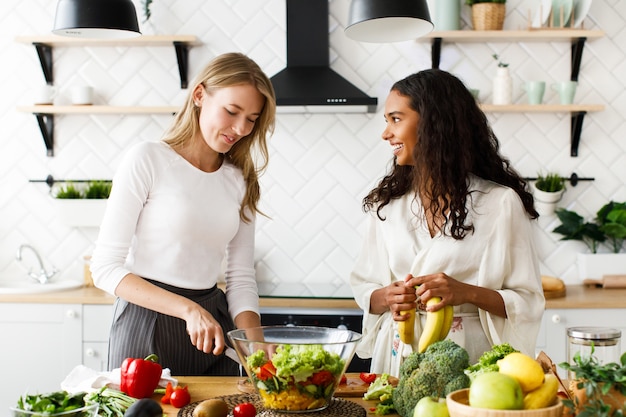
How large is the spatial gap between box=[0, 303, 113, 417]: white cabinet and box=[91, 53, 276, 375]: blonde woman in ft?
4.59

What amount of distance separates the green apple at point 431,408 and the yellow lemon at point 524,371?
0.41 ft

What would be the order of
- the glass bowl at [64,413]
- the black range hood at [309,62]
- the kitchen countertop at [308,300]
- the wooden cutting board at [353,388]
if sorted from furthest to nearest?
1. the black range hood at [309,62]
2. the kitchen countertop at [308,300]
3. the wooden cutting board at [353,388]
4. the glass bowl at [64,413]

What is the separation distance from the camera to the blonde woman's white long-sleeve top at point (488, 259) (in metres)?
2.12

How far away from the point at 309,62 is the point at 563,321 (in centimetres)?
179

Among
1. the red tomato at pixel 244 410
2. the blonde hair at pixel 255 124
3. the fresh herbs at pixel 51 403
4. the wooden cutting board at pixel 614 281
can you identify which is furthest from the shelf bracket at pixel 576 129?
the fresh herbs at pixel 51 403

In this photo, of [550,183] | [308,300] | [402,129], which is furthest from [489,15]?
[402,129]

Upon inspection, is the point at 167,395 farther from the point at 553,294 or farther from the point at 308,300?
the point at 553,294

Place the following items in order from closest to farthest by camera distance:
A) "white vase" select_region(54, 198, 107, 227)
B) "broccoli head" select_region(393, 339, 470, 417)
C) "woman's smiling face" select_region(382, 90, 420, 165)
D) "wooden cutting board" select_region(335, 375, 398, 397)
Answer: "broccoli head" select_region(393, 339, 470, 417) → "wooden cutting board" select_region(335, 375, 398, 397) → "woman's smiling face" select_region(382, 90, 420, 165) → "white vase" select_region(54, 198, 107, 227)

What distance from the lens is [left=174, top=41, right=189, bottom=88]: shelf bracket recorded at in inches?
153

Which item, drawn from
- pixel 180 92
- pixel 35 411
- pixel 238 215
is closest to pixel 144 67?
pixel 180 92

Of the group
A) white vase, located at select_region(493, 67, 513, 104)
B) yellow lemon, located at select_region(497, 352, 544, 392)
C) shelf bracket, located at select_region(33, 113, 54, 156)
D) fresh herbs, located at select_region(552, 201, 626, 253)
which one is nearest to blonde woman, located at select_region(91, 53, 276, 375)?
yellow lemon, located at select_region(497, 352, 544, 392)

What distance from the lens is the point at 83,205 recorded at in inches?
153

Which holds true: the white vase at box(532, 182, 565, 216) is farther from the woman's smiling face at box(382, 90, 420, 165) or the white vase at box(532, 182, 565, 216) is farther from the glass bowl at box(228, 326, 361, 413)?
the glass bowl at box(228, 326, 361, 413)

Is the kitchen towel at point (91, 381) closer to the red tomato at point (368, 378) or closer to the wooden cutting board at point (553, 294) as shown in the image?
the red tomato at point (368, 378)
